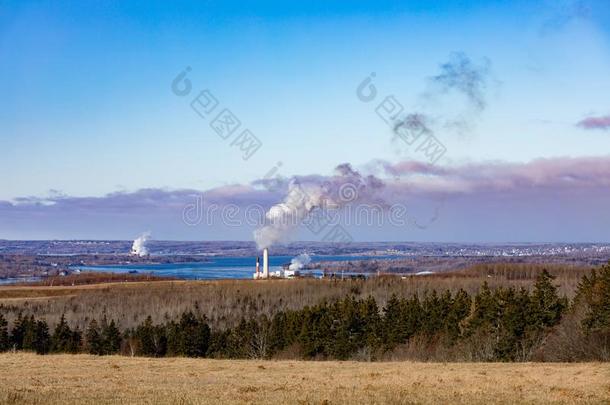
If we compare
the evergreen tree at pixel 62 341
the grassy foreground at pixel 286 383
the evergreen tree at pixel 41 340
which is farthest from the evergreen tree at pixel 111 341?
the grassy foreground at pixel 286 383

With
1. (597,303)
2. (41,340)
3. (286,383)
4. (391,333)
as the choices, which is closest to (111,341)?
(41,340)

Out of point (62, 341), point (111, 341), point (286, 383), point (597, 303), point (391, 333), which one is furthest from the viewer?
point (111, 341)

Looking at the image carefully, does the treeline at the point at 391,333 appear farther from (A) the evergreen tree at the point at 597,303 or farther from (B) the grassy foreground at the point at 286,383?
(B) the grassy foreground at the point at 286,383

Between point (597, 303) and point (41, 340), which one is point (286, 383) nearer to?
point (597, 303)

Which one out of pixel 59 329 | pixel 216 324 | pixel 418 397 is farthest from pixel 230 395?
pixel 216 324

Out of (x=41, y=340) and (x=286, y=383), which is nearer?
(x=286, y=383)

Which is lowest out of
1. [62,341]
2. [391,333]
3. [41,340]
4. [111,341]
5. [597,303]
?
[111,341]
